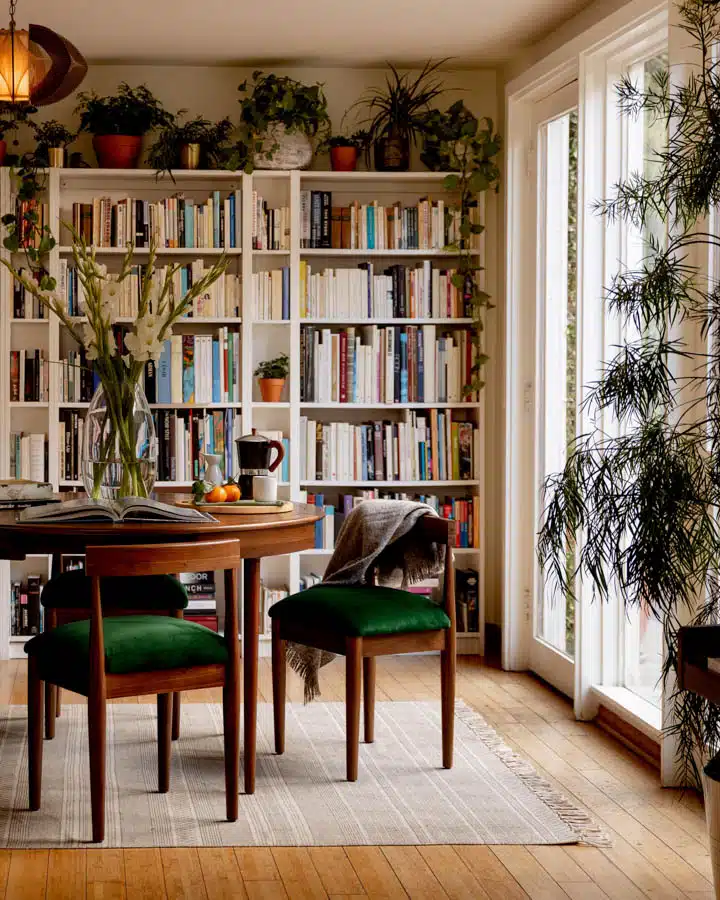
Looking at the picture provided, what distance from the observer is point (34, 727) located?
10.9 ft

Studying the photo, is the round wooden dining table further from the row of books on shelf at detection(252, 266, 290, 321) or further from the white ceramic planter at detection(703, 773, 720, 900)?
the row of books on shelf at detection(252, 266, 290, 321)

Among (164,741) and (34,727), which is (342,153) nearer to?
(164,741)

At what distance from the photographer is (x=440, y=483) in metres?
5.59

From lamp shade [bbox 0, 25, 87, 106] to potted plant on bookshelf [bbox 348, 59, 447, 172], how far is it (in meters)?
2.11

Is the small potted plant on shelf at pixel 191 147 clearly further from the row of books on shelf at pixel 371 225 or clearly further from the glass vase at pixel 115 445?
the glass vase at pixel 115 445

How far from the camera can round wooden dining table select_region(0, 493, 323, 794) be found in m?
3.26

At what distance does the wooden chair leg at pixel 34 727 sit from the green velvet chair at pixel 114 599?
646 millimetres

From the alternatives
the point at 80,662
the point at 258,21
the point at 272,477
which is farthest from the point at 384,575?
the point at 258,21

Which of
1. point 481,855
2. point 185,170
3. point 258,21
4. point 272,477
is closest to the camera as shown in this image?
point 481,855

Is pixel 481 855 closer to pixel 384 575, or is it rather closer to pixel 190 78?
pixel 384 575

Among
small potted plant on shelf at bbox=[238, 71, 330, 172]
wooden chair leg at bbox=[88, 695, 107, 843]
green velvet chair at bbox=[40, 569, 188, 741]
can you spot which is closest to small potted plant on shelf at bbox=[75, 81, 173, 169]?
small potted plant on shelf at bbox=[238, 71, 330, 172]

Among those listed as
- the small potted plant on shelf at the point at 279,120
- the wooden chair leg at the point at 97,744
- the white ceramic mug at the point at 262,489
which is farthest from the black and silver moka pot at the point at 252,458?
the small potted plant on shelf at the point at 279,120

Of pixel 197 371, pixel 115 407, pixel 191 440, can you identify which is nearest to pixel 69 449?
pixel 191 440

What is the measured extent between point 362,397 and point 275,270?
0.72 metres
